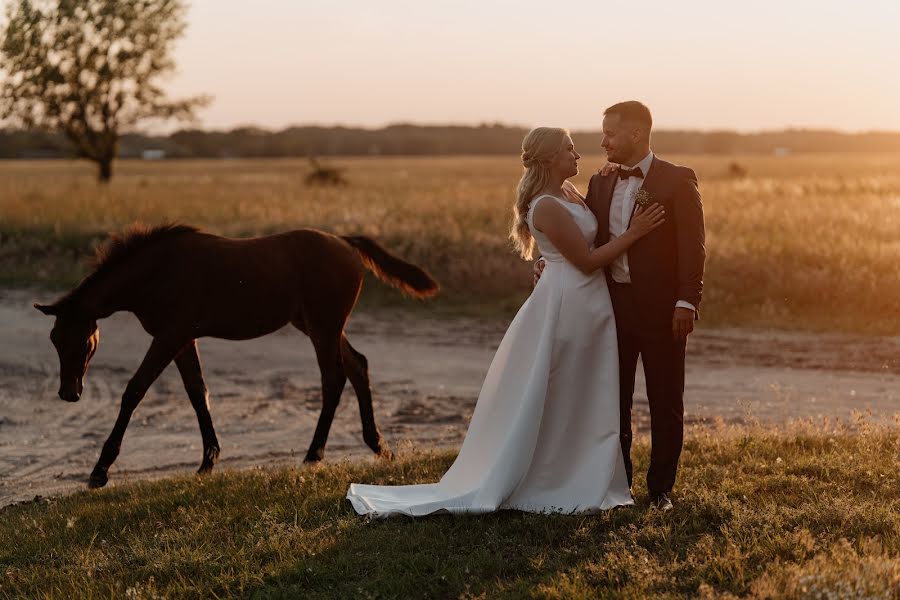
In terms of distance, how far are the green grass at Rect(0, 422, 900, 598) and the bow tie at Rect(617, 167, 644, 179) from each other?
1.90 metres

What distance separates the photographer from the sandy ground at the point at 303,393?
9.07 m

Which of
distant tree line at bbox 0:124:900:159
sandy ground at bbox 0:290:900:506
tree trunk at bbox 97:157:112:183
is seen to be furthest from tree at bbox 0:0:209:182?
distant tree line at bbox 0:124:900:159

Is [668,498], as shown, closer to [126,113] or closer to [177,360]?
[177,360]

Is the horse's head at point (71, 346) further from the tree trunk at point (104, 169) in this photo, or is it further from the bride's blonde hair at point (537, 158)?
the tree trunk at point (104, 169)

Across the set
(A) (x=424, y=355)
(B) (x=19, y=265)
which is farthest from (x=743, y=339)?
(B) (x=19, y=265)

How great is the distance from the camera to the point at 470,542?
558 centimetres

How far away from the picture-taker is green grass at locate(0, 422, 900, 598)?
4.92 meters

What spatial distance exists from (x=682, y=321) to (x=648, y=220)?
1.93 feet

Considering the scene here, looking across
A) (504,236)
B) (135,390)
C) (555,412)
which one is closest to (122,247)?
(135,390)

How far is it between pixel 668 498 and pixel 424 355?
25.1 ft

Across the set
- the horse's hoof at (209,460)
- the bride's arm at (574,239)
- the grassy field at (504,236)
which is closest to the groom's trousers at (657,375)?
the bride's arm at (574,239)

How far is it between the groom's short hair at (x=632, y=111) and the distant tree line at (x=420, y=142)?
274ft

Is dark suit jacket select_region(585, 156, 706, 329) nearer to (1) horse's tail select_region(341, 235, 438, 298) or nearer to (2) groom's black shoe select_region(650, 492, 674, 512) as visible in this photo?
(2) groom's black shoe select_region(650, 492, 674, 512)

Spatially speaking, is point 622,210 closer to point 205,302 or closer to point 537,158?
point 537,158
